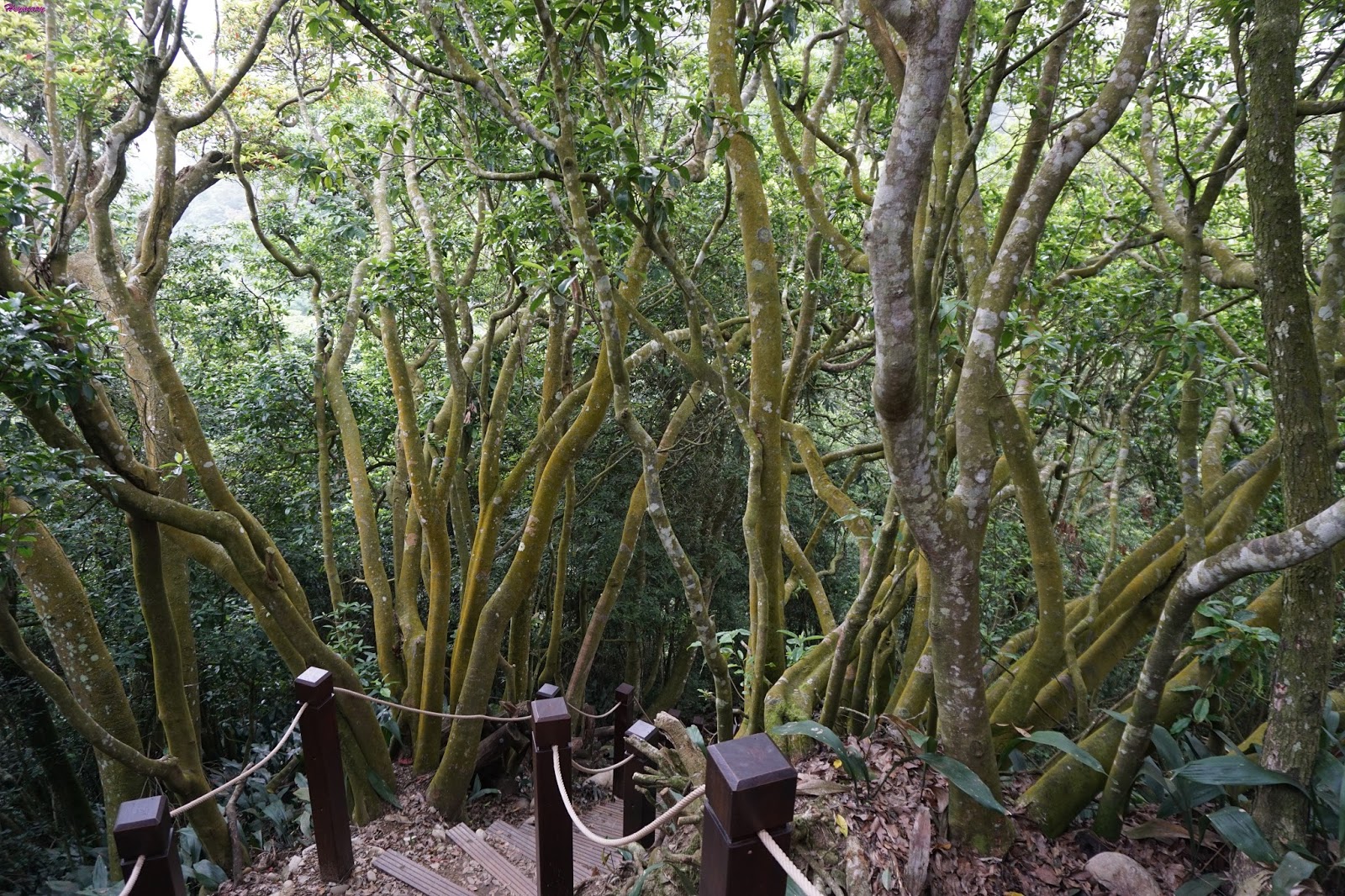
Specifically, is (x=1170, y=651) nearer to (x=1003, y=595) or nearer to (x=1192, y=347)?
(x=1192, y=347)

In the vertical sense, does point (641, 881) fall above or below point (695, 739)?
below

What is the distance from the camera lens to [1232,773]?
2.18m

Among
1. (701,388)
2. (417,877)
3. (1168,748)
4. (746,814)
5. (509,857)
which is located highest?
(701,388)

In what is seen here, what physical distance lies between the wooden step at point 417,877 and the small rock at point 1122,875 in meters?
3.14

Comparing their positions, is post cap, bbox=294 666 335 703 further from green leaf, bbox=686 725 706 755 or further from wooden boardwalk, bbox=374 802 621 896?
green leaf, bbox=686 725 706 755

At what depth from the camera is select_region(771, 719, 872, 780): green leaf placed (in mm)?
2555

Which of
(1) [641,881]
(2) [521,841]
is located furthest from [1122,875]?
(2) [521,841]

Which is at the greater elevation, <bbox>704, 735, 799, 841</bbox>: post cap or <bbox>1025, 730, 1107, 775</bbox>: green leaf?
<bbox>704, 735, 799, 841</bbox>: post cap

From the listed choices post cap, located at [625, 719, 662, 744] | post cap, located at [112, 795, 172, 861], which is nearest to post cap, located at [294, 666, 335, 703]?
post cap, located at [112, 795, 172, 861]

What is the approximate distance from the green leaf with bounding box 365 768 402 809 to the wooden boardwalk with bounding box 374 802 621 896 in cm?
54

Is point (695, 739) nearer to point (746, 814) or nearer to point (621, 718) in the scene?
point (621, 718)

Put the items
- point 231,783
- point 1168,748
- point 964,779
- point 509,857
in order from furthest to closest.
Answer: point 509,857
point 231,783
point 1168,748
point 964,779

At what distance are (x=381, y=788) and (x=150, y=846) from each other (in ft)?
11.1

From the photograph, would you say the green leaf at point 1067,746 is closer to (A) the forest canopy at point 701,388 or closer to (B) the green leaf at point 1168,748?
(A) the forest canopy at point 701,388
